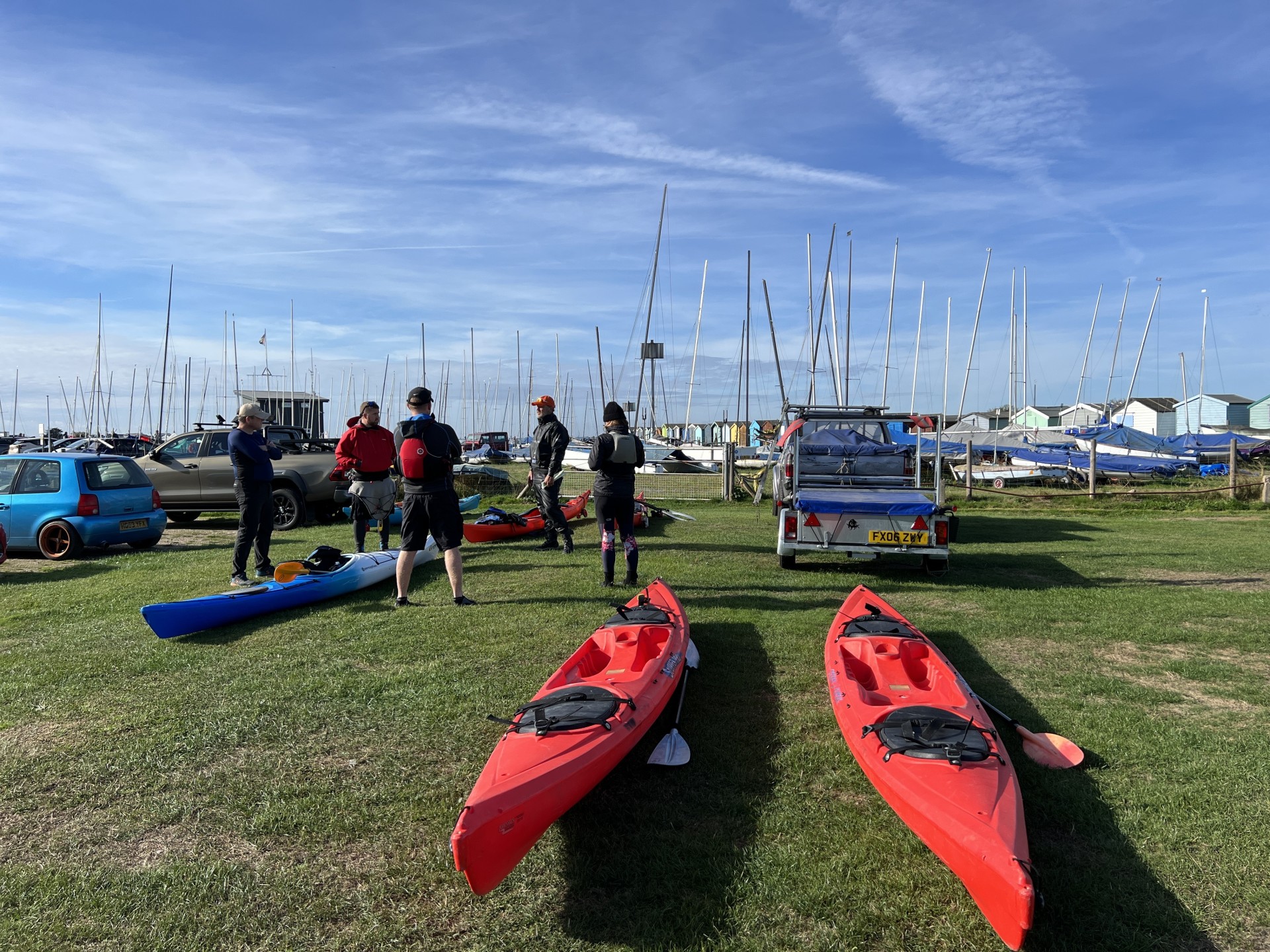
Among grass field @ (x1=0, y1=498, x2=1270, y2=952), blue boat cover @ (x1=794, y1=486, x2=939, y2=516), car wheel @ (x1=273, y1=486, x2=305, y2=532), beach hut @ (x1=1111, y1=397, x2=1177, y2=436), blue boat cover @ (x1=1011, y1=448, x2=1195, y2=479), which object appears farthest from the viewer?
beach hut @ (x1=1111, y1=397, x2=1177, y2=436)

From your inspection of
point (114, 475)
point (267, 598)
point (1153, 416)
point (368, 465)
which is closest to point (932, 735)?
point (267, 598)

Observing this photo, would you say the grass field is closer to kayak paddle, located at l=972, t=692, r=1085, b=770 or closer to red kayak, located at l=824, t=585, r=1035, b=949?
kayak paddle, located at l=972, t=692, r=1085, b=770

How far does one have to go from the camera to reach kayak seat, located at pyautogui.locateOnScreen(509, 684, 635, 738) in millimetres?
3383

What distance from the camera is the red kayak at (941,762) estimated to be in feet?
8.07

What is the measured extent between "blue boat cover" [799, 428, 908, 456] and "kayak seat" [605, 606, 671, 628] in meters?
5.91

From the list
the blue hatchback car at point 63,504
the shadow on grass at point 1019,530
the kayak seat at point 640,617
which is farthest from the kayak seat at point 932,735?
the blue hatchback car at point 63,504

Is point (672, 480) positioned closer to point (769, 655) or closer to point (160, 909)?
point (769, 655)

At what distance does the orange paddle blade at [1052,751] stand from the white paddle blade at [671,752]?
1.63 m

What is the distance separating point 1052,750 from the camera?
374cm

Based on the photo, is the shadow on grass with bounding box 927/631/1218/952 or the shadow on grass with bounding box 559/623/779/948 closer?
the shadow on grass with bounding box 927/631/1218/952

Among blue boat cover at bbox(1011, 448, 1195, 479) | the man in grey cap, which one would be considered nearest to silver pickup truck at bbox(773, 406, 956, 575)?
the man in grey cap

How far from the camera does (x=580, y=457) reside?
106 feet

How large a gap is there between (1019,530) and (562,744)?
1243 centimetres

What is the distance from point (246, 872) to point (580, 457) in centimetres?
2956
